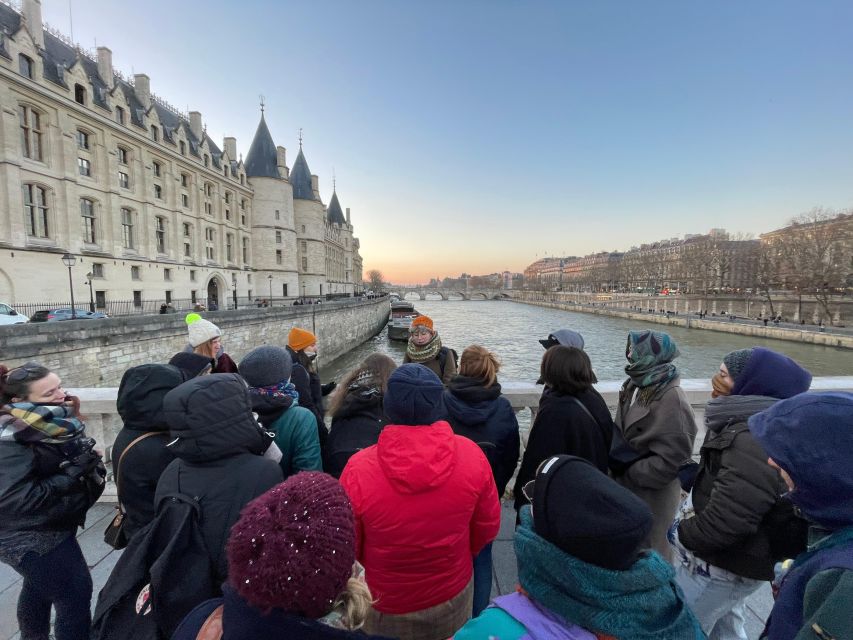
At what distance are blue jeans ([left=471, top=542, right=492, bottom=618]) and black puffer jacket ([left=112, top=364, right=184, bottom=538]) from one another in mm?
1524

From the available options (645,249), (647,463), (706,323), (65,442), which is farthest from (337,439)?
(645,249)

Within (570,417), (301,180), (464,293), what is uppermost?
(301,180)

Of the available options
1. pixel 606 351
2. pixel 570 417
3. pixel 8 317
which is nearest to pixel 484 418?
pixel 570 417

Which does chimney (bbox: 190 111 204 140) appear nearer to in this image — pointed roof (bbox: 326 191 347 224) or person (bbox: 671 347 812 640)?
pointed roof (bbox: 326 191 347 224)

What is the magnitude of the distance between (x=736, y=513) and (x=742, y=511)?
0.02m

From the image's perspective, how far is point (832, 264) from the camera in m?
36.3

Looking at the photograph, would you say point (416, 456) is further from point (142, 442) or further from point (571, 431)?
point (142, 442)

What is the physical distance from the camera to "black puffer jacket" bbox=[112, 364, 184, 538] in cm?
165

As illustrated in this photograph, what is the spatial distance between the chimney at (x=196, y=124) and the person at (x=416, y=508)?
137ft

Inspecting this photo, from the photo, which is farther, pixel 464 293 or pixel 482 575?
pixel 464 293

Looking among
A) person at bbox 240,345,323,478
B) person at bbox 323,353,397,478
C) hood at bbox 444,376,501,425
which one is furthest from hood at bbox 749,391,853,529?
person at bbox 240,345,323,478

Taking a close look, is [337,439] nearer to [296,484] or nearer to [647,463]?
[296,484]

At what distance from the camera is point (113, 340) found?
1169cm

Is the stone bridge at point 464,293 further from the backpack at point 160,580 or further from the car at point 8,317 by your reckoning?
the backpack at point 160,580
